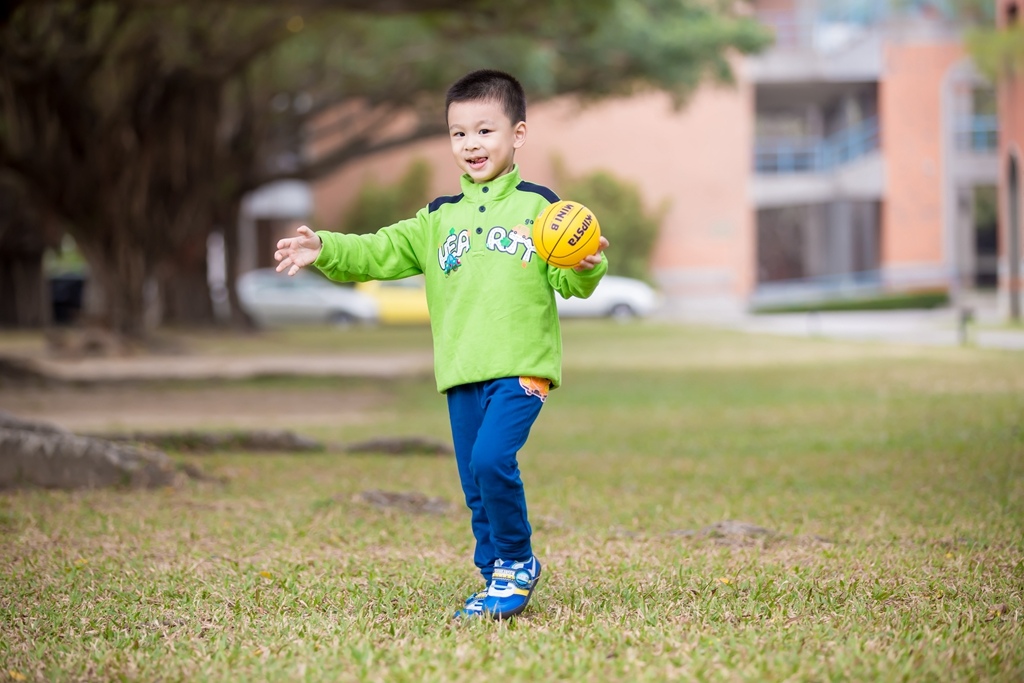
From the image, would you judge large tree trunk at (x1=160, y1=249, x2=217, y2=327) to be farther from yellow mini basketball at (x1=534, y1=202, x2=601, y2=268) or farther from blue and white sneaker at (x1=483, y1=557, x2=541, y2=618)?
yellow mini basketball at (x1=534, y1=202, x2=601, y2=268)

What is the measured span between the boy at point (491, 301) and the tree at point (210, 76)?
12192mm

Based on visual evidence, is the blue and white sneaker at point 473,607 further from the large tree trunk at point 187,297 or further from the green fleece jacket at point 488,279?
the large tree trunk at point 187,297

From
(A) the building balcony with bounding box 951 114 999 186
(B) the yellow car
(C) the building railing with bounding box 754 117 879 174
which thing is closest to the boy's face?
(B) the yellow car

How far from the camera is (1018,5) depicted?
24.7m

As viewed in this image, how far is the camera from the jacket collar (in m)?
4.57

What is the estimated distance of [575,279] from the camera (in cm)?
444

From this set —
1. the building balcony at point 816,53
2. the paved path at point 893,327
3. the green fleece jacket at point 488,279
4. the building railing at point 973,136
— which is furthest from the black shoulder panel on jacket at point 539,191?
the building balcony at point 816,53

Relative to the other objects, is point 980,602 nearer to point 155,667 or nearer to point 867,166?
point 155,667

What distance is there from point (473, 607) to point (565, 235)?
4.11 ft

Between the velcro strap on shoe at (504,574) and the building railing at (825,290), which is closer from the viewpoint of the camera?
the velcro strap on shoe at (504,574)

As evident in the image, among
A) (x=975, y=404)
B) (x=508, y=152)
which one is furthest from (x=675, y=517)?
(x=975, y=404)

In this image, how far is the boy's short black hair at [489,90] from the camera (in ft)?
14.8

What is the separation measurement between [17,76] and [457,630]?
688 inches

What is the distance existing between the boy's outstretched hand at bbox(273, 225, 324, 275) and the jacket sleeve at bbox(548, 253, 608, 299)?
0.79 m
